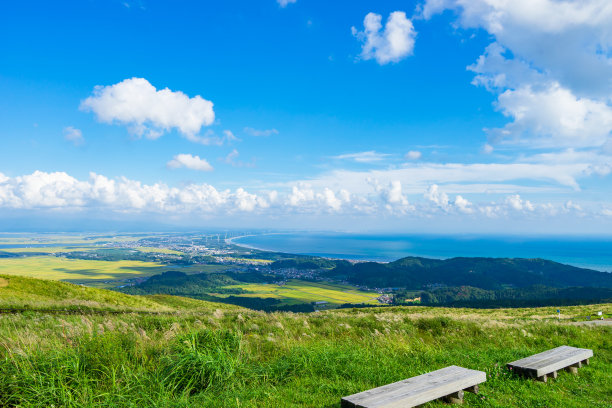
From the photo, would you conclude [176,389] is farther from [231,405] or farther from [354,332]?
[354,332]

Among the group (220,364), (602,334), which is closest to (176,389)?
(220,364)

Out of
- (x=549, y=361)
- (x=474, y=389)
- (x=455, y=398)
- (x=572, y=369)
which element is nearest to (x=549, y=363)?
(x=549, y=361)

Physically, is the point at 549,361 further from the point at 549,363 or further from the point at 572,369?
the point at 572,369

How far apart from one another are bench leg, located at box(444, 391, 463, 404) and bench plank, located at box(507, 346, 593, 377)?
8.16ft

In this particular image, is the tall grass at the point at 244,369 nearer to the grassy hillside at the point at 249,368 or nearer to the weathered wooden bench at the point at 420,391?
the grassy hillside at the point at 249,368

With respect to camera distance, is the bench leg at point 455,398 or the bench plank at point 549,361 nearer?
the bench leg at point 455,398

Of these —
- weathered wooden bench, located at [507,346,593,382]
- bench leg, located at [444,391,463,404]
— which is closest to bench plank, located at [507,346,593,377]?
weathered wooden bench, located at [507,346,593,382]

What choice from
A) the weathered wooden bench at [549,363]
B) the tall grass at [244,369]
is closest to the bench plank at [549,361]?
the weathered wooden bench at [549,363]

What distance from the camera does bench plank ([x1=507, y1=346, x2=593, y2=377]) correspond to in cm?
746

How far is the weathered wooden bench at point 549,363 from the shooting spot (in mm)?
7469

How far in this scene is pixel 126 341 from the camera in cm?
724

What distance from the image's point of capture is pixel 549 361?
26.0 feet

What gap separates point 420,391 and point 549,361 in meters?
4.68

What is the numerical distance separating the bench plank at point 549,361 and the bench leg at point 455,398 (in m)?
2.49
